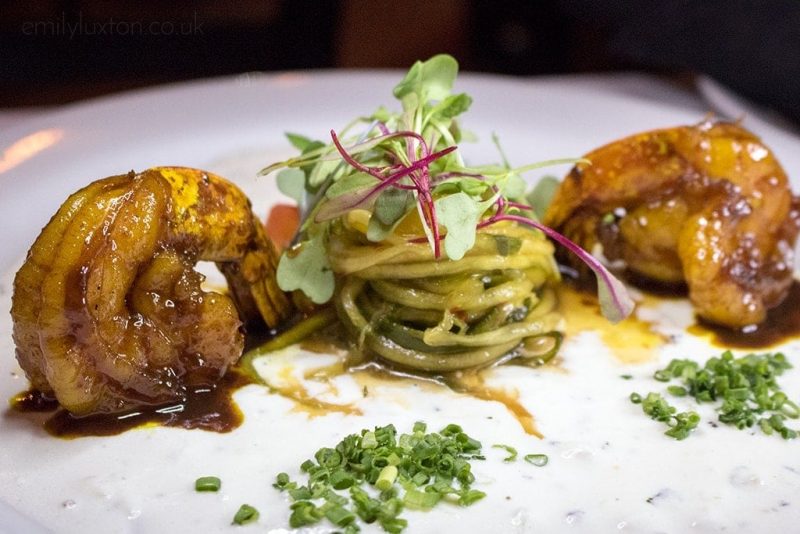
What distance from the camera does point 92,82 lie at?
7.36m

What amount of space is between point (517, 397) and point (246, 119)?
284 centimetres

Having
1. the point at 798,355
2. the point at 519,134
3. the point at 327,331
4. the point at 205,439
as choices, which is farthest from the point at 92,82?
the point at 798,355

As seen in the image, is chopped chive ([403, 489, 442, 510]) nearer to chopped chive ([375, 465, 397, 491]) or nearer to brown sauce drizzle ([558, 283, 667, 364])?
chopped chive ([375, 465, 397, 491])

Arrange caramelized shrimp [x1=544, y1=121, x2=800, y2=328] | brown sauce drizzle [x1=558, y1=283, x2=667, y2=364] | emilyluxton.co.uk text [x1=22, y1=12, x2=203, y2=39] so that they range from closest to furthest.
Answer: brown sauce drizzle [x1=558, y1=283, x2=667, y2=364]
caramelized shrimp [x1=544, y1=121, x2=800, y2=328]
emilyluxton.co.uk text [x1=22, y1=12, x2=203, y2=39]

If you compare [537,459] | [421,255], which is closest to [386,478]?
[537,459]

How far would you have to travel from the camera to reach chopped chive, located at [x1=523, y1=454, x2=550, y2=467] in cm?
287

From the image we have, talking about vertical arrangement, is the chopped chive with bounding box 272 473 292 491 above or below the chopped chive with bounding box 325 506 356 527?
below

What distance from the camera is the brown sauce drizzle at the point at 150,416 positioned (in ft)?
9.50

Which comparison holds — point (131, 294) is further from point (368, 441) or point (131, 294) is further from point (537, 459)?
point (537, 459)

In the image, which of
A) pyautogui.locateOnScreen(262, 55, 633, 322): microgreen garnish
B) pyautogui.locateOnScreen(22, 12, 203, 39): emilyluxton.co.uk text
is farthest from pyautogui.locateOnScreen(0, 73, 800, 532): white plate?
pyautogui.locateOnScreen(22, 12, 203, 39): emilyluxton.co.uk text

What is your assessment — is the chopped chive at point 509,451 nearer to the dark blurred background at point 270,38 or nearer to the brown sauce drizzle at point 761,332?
the brown sauce drizzle at point 761,332

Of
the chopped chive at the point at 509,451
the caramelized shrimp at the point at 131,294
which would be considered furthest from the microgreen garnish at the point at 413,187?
the chopped chive at the point at 509,451

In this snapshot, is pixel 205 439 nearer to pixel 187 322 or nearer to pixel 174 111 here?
pixel 187 322

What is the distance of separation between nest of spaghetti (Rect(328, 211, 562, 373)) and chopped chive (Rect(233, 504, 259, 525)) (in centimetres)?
93
